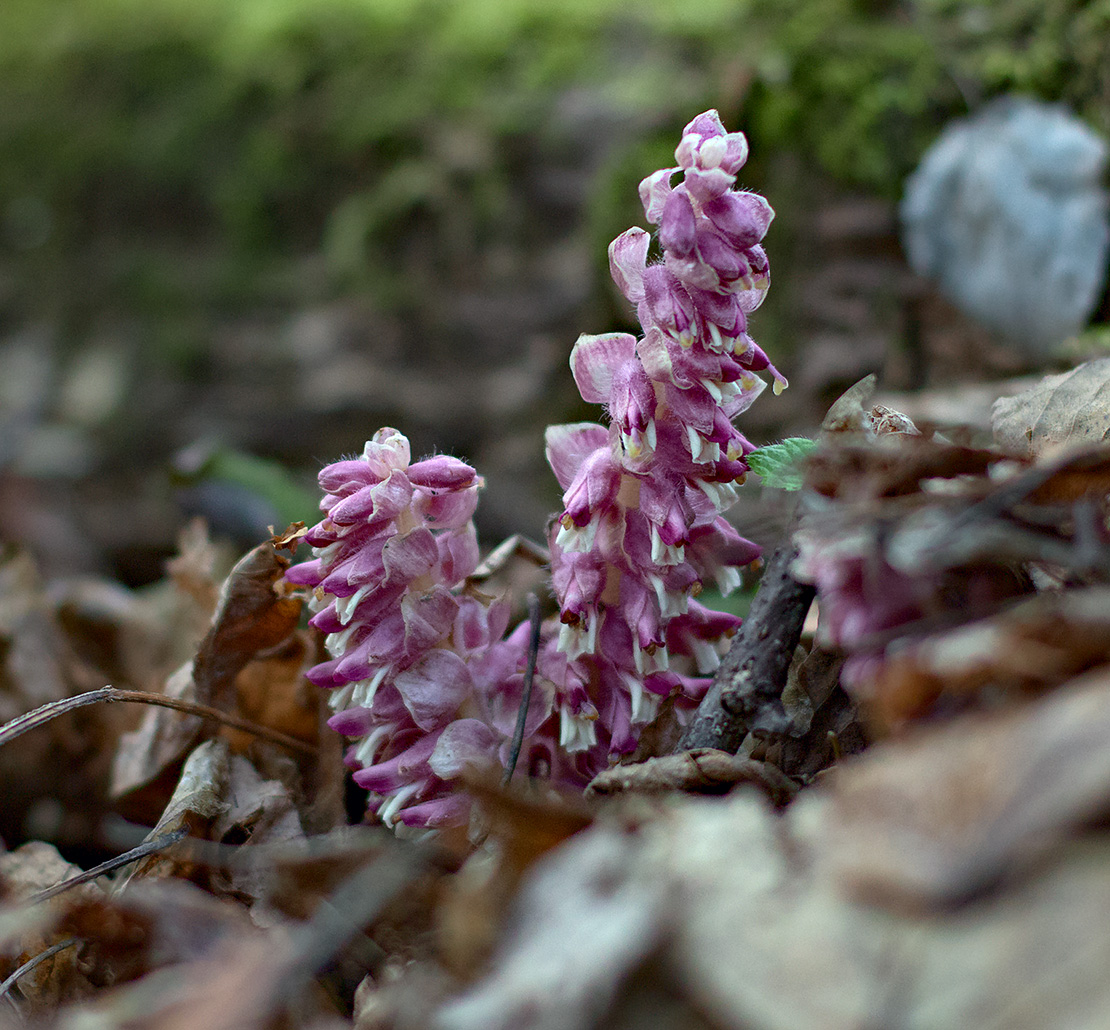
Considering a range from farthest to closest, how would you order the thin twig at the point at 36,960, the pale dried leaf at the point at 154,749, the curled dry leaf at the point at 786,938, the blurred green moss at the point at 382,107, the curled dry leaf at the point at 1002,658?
the blurred green moss at the point at 382,107 → the pale dried leaf at the point at 154,749 → the thin twig at the point at 36,960 → the curled dry leaf at the point at 1002,658 → the curled dry leaf at the point at 786,938

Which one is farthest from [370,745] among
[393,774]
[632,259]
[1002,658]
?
[1002,658]

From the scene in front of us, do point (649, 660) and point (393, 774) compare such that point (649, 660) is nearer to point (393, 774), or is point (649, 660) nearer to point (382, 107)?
point (393, 774)

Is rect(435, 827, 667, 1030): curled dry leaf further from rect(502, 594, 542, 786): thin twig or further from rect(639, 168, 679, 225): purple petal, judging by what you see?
rect(639, 168, 679, 225): purple petal

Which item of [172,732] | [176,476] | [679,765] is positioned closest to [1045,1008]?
[679,765]

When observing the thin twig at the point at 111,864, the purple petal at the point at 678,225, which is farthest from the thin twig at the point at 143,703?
the purple petal at the point at 678,225

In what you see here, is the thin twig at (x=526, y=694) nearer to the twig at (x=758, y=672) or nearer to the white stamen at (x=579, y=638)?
the white stamen at (x=579, y=638)

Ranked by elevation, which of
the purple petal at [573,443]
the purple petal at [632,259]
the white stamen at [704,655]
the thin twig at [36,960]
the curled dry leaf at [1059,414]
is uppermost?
the purple petal at [632,259]

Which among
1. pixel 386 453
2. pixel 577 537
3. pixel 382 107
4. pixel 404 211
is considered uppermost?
pixel 382 107

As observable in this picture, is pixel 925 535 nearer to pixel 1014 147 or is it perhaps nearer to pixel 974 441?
pixel 974 441
